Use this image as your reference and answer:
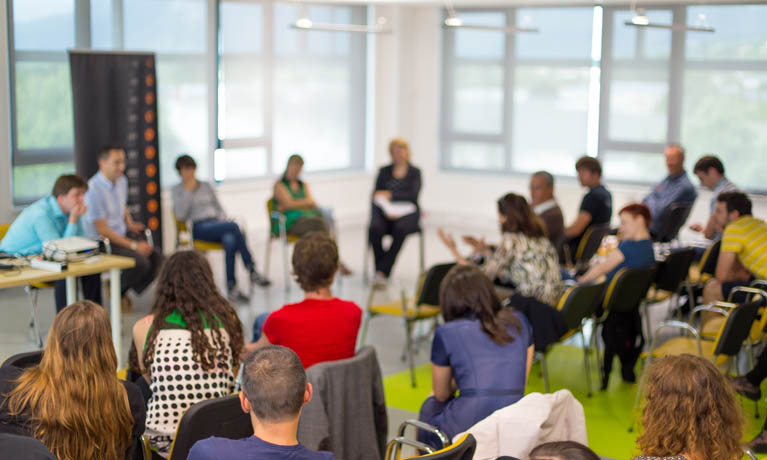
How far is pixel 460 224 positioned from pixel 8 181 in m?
5.66

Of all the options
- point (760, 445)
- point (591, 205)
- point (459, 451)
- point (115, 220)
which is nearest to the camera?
point (459, 451)

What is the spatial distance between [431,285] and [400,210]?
253 cm

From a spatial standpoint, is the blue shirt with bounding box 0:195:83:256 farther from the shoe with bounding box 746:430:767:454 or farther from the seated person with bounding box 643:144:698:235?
the seated person with bounding box 643:144:698:235

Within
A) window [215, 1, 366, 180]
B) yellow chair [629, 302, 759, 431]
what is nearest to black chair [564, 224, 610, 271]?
yellow chair [629, 302, 759, 431]

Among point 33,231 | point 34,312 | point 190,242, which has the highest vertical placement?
point 33,231

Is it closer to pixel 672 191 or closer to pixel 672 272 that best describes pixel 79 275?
pixel 672 272

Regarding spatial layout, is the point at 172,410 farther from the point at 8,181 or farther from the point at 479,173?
the point at 479,173

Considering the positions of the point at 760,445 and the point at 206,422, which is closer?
the point at 206,422

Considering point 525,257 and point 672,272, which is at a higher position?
point 525,257

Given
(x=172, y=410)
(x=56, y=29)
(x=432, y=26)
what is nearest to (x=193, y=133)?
(x=56, y=29)

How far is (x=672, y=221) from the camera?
724cm

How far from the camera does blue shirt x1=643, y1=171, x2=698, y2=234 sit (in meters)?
7.45

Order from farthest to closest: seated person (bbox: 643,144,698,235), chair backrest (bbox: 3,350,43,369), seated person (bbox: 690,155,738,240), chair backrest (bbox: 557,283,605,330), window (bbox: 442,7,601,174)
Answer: window (bbox: 442,7,601,174)
seated person (bbox: 643,144,698,235)
seated person (bbox: 690,155,738,240)
chair backrest (bbox: 557,283,605,330)
chair backrest (bbox: 3,350,43,369)

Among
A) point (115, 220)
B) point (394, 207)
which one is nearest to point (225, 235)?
point (115, 220)
